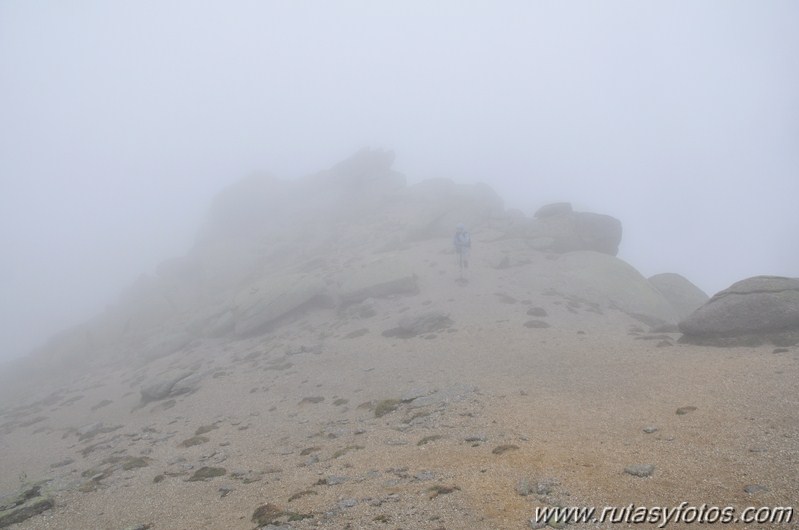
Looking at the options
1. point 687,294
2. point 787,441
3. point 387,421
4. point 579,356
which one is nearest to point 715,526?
point 787,441

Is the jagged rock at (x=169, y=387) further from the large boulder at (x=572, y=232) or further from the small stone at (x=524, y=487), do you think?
the large boulder at (x=572, y=232)

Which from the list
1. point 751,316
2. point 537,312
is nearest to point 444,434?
point 751,316

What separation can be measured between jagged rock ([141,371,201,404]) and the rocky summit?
18 centimetres

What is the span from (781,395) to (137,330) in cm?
7640

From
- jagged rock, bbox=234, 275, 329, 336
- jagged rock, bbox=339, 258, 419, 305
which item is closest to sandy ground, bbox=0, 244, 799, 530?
jagged rock, bbox=339, 258, 419, 305

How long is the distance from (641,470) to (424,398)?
41.4ft

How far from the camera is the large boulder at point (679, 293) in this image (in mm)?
49062

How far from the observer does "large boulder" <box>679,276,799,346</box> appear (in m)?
24.6

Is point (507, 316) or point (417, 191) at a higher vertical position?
point (417, 191)

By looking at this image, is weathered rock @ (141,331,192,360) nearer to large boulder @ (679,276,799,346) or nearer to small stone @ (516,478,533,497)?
small stone @ (516,478,533,497)

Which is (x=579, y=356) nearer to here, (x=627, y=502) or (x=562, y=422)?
(x=562, y=422)

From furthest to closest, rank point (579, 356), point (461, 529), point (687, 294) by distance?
point (687, 294)
point (579, 356)
point (461, 529)

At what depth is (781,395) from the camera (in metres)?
17.5

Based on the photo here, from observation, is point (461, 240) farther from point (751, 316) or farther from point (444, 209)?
point (751, 316)
